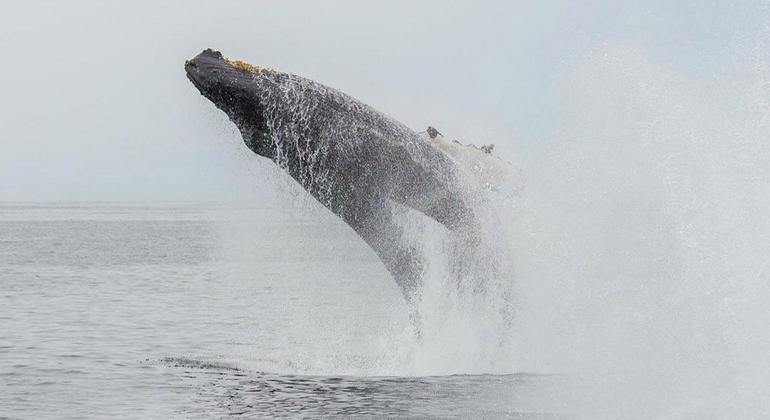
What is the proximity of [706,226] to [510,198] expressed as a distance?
3.59m

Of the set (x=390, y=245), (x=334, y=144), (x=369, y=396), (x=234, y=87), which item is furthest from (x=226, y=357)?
(x=234, y=87)

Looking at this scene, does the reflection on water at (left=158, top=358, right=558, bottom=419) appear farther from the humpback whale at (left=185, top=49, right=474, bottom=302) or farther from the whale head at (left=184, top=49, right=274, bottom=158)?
the whale head at (left=184, top=49, right=274, bottom=158)

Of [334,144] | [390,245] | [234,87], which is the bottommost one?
[390,245]

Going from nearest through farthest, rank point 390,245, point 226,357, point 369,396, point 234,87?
point 234,87 < point 369,396 < point 390,245 < point 226,357

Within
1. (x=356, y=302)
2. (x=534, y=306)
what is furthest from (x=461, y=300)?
(x=356, y=302)

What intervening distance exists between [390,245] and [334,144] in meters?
2.67

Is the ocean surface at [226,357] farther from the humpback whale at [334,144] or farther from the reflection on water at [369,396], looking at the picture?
the humpback whale at [334,144]

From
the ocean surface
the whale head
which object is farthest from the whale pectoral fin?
the whale head

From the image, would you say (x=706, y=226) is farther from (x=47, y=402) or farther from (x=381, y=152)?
(x=47, y=402)

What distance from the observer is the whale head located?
569 inches

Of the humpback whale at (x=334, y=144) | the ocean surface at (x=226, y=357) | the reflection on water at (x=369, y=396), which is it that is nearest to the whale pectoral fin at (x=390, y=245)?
the humpback whale at (x=334, y=144)

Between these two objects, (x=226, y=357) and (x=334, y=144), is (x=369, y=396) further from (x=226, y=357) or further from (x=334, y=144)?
(x=226, y=357)

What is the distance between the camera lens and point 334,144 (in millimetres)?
15266

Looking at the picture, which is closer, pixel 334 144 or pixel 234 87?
pixel 234 87
